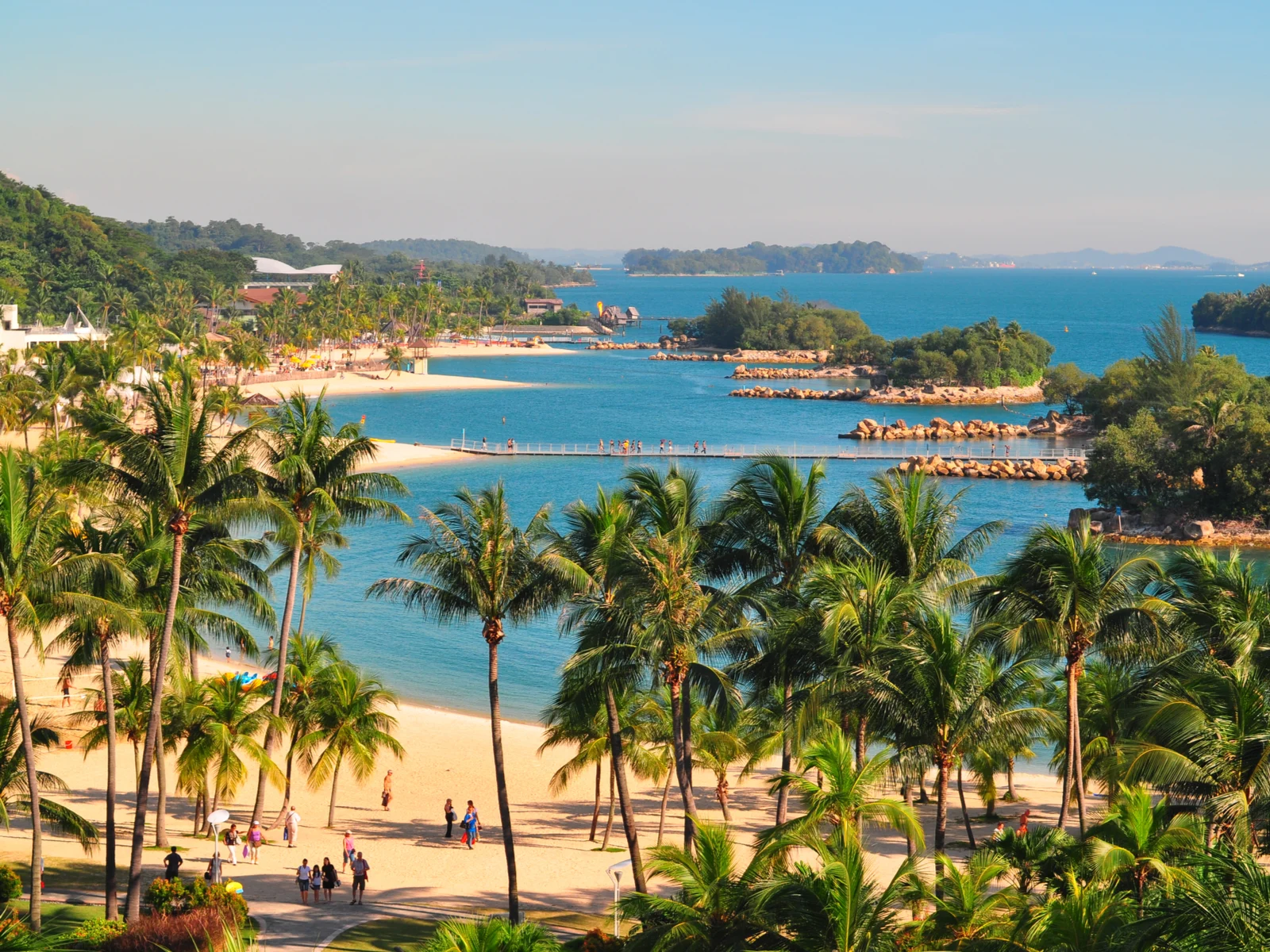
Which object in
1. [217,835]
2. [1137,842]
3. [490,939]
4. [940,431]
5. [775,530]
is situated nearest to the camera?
[490,939]

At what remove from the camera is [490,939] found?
14055mm

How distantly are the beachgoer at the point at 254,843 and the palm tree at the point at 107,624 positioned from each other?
3.14 m

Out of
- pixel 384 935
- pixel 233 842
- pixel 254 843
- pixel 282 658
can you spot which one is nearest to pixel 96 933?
pixel 384 935

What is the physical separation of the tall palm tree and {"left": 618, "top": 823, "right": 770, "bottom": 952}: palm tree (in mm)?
8806

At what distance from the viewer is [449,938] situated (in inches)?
536

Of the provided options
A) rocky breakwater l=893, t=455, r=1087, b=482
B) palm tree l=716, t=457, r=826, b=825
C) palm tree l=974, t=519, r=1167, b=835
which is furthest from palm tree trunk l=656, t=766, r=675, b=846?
rocky breakwater l=893, t=455, r=1087, b=482

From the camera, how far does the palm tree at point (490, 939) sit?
13.7 meters

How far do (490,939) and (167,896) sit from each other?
22.9ft

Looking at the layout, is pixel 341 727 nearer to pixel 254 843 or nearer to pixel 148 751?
pixel 254 843

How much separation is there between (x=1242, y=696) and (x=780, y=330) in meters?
147

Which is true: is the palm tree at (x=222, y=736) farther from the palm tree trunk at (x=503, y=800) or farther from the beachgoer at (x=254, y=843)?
the palm tree trunk at (x=503, y=800)

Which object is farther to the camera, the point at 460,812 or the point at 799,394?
the point at 799,394

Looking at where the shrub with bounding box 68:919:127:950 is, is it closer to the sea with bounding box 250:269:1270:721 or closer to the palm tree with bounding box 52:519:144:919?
the palm tree with bounding box 52:519:144:919

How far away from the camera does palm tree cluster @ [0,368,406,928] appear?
1927cm
